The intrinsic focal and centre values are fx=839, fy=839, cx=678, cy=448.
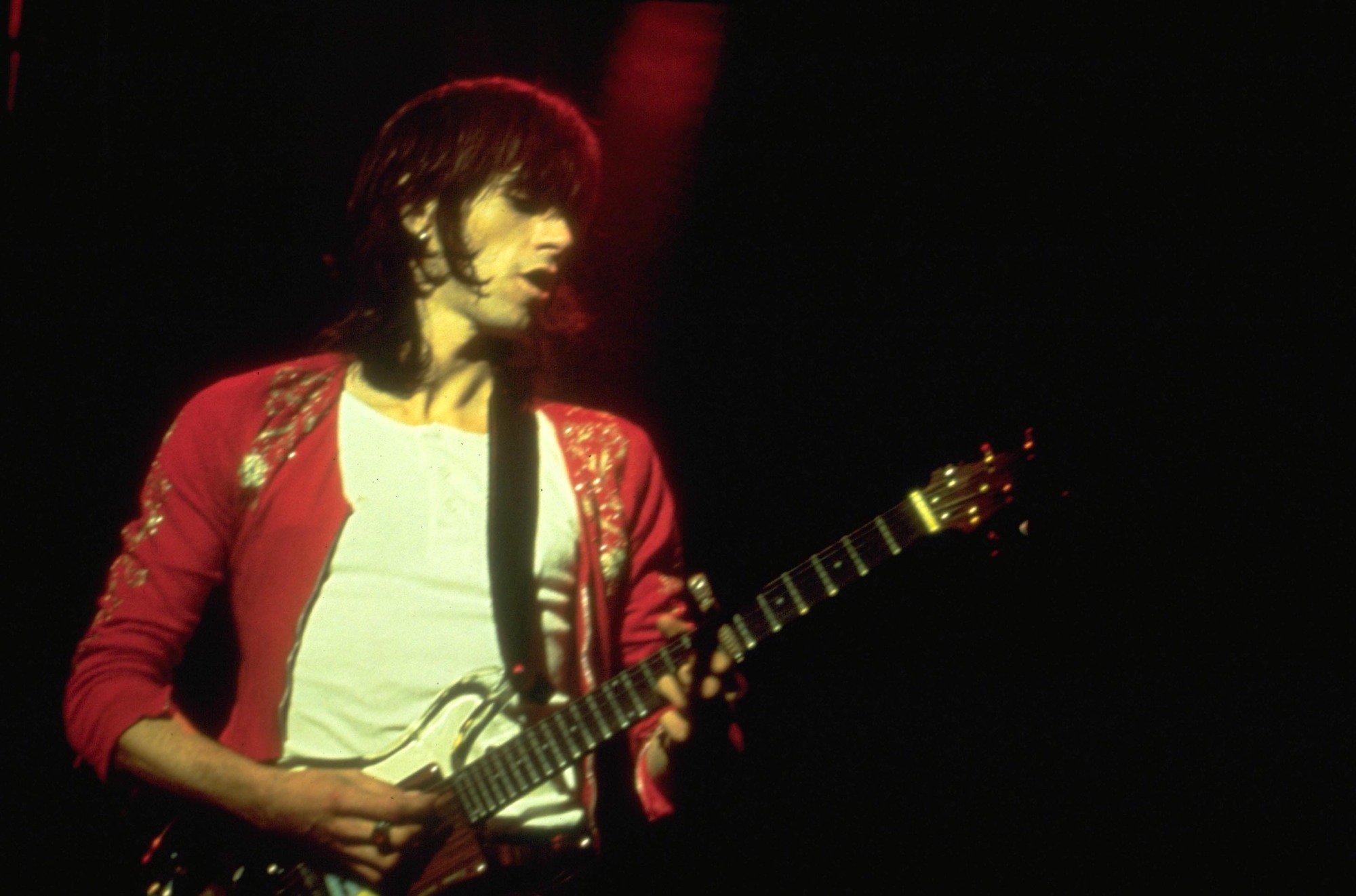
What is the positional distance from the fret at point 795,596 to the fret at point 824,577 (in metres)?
0.04

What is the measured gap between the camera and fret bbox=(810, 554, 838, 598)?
1.33 meters

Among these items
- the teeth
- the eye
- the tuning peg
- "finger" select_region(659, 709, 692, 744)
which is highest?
the eye

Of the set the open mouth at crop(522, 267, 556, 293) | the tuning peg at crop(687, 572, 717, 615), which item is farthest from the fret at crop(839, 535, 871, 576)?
the open mouth at crop(522, 267, 556, 293)

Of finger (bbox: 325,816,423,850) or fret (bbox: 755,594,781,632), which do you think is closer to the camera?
finger (bbox: 325,816,423,850)

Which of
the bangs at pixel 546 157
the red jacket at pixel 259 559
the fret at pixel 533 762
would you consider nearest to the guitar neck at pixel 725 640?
the fret at pixel 533 762

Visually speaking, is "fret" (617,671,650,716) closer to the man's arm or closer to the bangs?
the man's arm

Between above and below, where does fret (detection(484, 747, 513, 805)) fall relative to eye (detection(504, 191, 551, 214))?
below

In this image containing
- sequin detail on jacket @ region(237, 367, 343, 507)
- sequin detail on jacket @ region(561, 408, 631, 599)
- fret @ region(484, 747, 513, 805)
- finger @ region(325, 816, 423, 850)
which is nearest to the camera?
finger @ region(325, 816, 423, 850)

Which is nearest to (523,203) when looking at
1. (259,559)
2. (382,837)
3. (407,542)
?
(407,542)

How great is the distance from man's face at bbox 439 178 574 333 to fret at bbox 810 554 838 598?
69 cm

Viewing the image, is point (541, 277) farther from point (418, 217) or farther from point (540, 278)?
point (418, 217)

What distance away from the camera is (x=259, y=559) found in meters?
1.39

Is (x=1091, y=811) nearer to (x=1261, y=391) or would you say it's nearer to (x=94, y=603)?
(x=1261, y=391)

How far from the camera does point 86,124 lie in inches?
64.4
